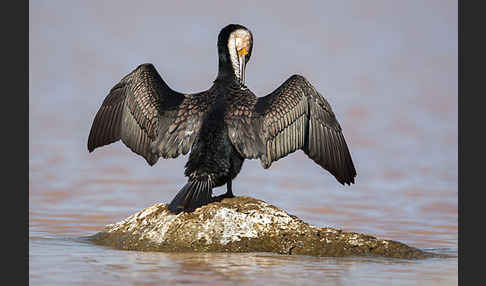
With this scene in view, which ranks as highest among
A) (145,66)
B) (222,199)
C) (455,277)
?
(145,66)

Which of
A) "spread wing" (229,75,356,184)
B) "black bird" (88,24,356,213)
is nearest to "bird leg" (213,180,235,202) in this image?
"black bird" (88,24,356,213)

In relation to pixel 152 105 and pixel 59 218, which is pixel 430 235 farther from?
pixel 59 218

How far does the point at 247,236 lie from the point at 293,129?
1333 millimetres

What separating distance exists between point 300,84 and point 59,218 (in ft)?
11.3

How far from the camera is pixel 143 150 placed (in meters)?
9.83

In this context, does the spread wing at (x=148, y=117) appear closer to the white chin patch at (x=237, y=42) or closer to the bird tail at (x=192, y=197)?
the bird tail at (x=192, y=197)

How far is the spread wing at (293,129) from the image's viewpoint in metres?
9.45

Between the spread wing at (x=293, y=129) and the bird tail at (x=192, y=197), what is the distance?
1.65 feet

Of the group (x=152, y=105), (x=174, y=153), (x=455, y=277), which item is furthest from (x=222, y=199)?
(x=455, y=277)

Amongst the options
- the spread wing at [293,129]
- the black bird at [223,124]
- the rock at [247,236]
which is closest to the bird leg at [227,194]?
the black bird at [223,124]

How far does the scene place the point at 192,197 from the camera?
9.12 meters

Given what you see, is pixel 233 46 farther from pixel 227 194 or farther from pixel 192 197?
pixel 192 197

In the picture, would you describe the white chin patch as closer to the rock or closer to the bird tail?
the bird tail

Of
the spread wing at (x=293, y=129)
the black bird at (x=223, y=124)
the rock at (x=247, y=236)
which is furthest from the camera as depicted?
the spread wing at (x=293, y=129)
